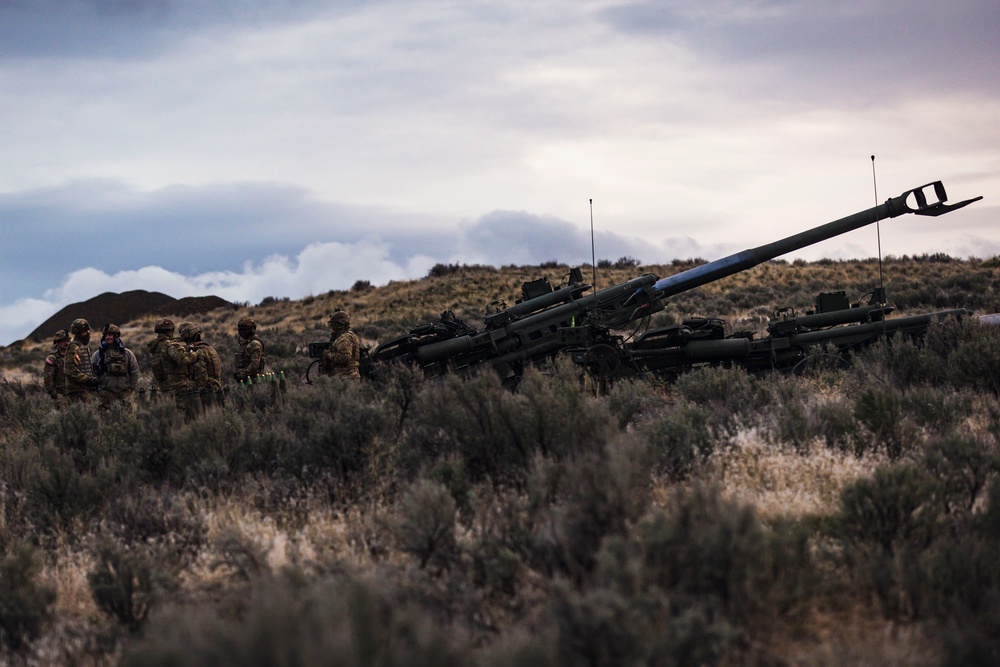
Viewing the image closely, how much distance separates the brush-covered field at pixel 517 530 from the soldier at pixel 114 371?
8.52 ft

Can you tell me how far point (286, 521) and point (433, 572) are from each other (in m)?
2.00

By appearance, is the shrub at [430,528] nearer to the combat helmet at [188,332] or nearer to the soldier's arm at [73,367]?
the combat helmet at [188,332]

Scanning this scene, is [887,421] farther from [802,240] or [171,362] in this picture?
[171,362]

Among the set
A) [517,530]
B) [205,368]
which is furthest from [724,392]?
[205,368]

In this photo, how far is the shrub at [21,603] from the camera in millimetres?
5059

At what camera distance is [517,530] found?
16.9 ft

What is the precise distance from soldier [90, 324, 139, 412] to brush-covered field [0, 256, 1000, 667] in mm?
2597

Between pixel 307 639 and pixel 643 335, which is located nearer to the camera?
pixel 307 639

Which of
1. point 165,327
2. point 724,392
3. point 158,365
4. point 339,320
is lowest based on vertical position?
point 724,392

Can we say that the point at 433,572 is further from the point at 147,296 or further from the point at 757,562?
the point at 147,296

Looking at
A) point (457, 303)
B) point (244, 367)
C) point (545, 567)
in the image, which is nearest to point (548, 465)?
point (545, 567)

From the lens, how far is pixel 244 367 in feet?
43.5

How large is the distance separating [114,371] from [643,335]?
827 cm

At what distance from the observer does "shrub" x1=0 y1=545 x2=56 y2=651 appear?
506 centimetres
